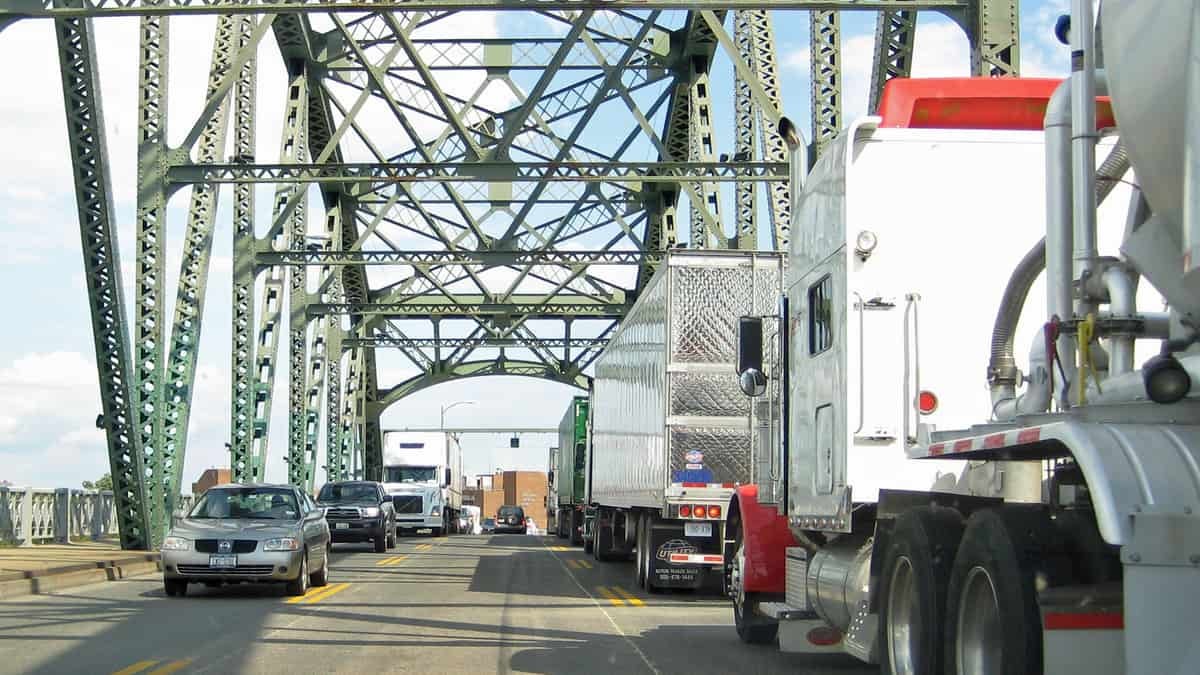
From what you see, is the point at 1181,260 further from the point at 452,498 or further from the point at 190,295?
the point at 452,498

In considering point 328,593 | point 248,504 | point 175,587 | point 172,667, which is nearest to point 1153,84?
point 172,667

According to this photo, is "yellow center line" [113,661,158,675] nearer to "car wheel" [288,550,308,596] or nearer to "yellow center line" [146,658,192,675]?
"yellow center line" [146,658,192,675]

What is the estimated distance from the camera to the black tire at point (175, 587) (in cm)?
1847

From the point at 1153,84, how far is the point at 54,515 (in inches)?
1103

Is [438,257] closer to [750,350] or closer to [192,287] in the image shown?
[192,287]

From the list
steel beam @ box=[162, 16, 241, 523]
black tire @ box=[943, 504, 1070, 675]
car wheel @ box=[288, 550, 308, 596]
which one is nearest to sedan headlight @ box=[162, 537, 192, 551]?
car wheel @ box=[288, 550, 308, 596]

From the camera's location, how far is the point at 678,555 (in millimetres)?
19078

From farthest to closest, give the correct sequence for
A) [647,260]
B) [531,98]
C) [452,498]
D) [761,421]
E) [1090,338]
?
[452,498]
[647,260]
[531,98]
[761,421]
[1090,338]

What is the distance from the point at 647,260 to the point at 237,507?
18.6 meters

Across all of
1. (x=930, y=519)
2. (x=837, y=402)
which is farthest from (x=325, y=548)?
(x=930, y=519)

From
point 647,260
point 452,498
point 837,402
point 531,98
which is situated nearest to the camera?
point 837,402

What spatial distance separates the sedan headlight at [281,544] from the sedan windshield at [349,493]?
16.1 m

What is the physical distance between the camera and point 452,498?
58.8 metres

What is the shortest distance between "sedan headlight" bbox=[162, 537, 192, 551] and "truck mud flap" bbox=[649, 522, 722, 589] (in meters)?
5.77
